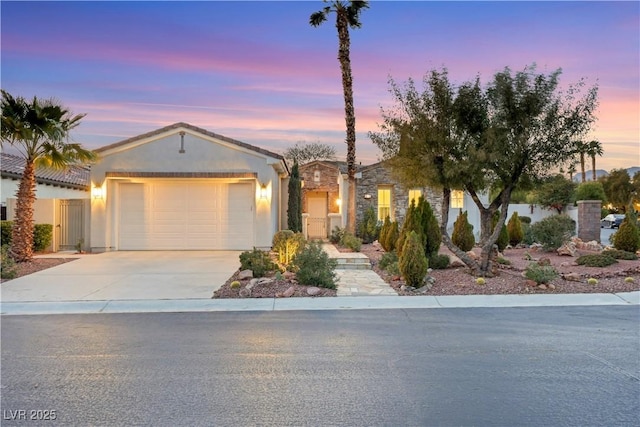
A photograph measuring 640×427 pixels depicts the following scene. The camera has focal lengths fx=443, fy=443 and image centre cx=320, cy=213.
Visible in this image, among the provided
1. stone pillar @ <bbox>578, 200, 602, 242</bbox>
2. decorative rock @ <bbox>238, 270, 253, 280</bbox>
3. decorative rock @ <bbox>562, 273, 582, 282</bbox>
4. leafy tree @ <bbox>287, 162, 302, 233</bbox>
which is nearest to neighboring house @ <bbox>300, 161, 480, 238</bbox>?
leafy tree @ <bbox>287, 162, 302, 233</bbox>

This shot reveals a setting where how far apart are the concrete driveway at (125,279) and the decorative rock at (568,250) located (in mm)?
10118

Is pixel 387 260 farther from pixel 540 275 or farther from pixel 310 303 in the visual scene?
pixel 310 303

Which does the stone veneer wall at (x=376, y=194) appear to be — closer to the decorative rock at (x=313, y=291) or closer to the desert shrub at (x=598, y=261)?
the desert shrub at (x=598, y=261)

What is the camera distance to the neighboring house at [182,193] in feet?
50.8

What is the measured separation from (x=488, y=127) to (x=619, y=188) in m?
39.7

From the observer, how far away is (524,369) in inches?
178

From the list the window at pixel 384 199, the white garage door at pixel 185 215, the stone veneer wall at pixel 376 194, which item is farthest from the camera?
the window at pixel 384 199

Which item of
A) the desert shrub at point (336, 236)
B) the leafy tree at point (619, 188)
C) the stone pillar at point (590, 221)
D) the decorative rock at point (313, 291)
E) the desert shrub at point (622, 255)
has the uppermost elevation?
the leafy tree at point (619, 188)

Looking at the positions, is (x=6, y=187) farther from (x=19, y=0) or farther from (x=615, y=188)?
(x=615, y=188)

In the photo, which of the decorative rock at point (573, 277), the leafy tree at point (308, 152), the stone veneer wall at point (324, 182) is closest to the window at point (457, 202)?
the stone veneer wall at point (324, 182)

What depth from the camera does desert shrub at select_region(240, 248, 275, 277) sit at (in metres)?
9.77

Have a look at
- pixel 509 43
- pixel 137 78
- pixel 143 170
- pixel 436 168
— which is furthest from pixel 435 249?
pixel 137 78

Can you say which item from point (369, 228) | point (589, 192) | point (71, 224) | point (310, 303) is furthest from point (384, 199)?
point (589, 192)

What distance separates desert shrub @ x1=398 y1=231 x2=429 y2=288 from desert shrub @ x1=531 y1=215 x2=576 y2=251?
7.85 metres
